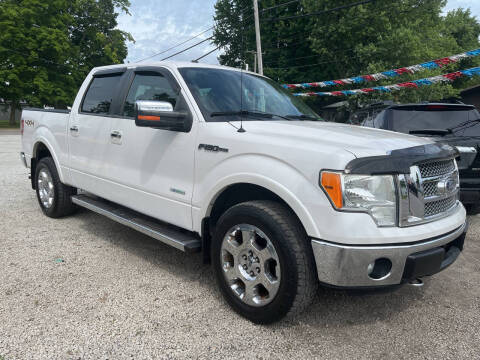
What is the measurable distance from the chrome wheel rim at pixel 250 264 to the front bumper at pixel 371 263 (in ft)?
1.13

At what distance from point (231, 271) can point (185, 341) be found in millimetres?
579

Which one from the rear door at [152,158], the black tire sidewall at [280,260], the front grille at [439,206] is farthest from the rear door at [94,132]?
the front grille at [439,206]

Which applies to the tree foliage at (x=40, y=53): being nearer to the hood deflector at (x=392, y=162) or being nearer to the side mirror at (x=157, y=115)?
the side mirror at (x=157, y=115)

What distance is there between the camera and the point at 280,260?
2424mm

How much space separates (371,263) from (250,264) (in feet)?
2.80

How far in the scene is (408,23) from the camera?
24.1m

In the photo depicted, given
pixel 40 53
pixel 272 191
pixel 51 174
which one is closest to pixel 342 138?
pixel 272 191

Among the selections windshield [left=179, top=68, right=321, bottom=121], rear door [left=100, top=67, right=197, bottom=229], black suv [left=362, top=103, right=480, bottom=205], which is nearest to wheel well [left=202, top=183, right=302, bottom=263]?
rear door [left=100, top=67, right=197, bottom=229]

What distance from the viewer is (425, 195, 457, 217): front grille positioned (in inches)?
98.6

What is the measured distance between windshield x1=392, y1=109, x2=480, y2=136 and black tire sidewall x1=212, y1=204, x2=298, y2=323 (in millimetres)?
3660

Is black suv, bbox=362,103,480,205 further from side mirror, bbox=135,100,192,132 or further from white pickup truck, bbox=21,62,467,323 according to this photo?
side mirror, bbox=135,100,192,132

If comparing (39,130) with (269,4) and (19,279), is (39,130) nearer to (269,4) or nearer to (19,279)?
(19,279)

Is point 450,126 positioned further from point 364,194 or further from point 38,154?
point 38,154

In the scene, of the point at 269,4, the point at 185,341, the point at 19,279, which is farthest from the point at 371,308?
the point at 269,4
